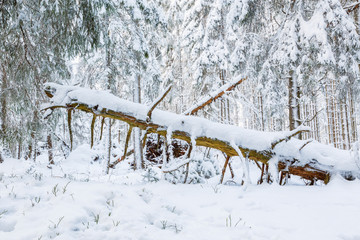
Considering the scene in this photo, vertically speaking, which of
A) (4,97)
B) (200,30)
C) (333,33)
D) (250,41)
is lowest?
(4,97)

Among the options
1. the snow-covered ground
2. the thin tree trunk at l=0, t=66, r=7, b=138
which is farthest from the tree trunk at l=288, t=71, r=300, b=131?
the thin tree trunk at l=0, t=66, r=7, b=138

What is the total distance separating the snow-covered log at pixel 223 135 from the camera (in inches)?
137

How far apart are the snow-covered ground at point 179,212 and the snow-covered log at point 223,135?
33 cm

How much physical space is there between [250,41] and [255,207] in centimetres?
Result: 666

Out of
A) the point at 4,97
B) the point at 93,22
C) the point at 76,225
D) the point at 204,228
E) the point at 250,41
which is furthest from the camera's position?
the point at 250,41

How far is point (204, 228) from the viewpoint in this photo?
237cm

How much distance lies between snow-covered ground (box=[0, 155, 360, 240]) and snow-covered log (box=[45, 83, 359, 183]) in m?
0.33

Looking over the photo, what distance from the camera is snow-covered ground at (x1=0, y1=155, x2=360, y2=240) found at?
6.99ft

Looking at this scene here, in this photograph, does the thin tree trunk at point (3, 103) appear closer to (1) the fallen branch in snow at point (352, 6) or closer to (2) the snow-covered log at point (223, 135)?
(2) the snow-covered log at point (223, 135)

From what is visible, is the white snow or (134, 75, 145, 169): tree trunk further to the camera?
(134, 75, 145, 169): tree trunk

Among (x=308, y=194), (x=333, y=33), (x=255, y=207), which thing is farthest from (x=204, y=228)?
(x=333, y=33)

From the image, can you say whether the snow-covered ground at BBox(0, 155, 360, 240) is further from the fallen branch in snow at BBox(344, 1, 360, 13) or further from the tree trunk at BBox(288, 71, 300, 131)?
the fallen branch in snow at BBox(344, 1, 360, 13)

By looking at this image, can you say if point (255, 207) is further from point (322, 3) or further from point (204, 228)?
point (322, 3)

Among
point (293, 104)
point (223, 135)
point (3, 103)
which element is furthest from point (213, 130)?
point (3, 103)
